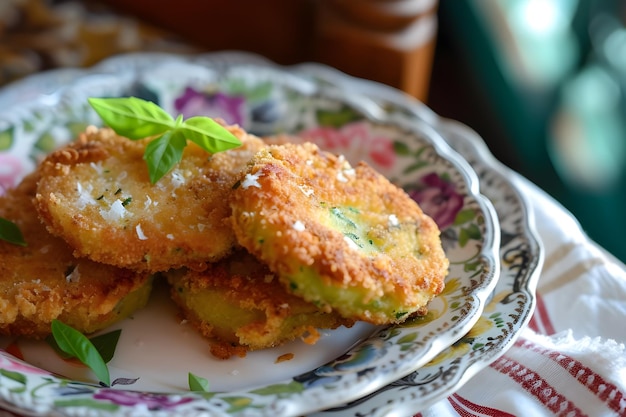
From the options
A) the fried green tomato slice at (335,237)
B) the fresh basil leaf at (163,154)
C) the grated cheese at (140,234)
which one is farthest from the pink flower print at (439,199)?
the grated cheese at (140,234)

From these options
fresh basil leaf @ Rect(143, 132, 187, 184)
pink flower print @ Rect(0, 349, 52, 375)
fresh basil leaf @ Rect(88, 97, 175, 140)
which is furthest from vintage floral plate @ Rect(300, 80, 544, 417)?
fresh basil leaf @ Rect(88, 97, 175, 140)

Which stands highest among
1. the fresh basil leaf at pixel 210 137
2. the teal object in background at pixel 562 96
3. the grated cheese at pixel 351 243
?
the fresh basil leaf at pixel 210 137

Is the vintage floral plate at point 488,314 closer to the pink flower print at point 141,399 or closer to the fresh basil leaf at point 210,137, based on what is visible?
the pink flower print at point 141,399

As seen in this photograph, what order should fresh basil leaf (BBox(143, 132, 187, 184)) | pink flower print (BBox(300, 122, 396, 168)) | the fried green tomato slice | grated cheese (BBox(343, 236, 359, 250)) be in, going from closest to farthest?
the fried green tomato slice → grated cheese (BBox(343, 236, 359, 250)) → fresh basil leaf (BBox(143, 132, 187, 184)) → pink flower print (BBox(300, 122, 396, 168))

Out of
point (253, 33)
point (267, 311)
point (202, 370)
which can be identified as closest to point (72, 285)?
point (202, 370)

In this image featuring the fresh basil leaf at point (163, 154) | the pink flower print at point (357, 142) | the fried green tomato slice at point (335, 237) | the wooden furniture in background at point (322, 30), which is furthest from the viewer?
the wooden furniture in background at point (322, 30)

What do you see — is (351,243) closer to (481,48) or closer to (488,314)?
(488,314)

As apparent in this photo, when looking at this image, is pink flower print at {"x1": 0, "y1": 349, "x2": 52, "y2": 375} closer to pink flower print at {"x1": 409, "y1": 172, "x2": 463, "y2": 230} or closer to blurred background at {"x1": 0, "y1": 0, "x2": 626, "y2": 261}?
pink flower print at {"x1": 409, "y1": 172, "x2": 463, "y2": 230}
